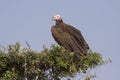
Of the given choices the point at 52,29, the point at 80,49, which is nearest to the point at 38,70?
the point at 80,49

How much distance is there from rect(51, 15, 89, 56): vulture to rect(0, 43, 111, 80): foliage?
1995mm

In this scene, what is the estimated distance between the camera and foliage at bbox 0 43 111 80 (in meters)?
12.3

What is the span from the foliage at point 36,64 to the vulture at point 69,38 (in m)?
1.99

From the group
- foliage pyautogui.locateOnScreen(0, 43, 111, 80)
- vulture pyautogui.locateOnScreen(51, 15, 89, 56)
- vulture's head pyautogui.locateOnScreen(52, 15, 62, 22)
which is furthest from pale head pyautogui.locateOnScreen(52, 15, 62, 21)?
foliage pyautogui.locateOnScreen(0, 43, 111, 80)

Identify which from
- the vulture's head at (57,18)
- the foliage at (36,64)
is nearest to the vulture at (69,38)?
the vulture's head at (57,18)

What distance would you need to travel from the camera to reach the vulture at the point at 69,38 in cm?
→ 1516

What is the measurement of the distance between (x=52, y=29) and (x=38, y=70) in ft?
15.4

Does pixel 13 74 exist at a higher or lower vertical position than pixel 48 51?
lower

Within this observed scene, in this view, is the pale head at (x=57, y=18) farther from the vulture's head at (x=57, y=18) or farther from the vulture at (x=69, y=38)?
the vulture at (x=69, y=38)

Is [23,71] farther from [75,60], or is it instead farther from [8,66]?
[75,60]

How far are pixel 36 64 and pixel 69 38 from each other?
12.3 feet

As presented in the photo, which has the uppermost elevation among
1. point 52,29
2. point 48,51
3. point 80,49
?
point 52,29

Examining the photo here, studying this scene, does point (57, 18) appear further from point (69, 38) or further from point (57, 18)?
point (69, 38)

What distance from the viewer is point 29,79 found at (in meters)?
12.4
